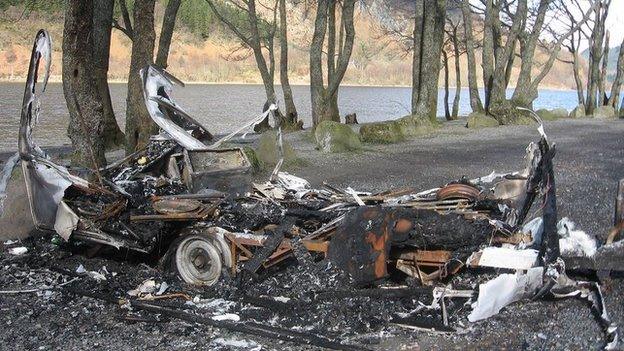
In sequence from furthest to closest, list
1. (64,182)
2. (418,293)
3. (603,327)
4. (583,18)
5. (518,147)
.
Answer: (583,18)
(518,147)
(64,182)
(418,293)
(603,327)

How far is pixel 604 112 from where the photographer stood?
34.1 m

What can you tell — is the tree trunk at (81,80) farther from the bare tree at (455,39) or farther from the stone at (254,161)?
the bare tree at (455,39)

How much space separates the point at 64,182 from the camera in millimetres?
6992

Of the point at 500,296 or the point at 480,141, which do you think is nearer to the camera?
the point at 500,296

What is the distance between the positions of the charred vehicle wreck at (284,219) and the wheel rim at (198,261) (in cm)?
1

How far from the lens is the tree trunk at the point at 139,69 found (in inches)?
470

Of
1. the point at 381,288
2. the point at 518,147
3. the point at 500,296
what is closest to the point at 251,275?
the point at 381,288

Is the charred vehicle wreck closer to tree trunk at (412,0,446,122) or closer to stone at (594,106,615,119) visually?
tree trunk at (412,0,446,122)

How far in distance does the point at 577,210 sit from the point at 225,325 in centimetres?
605

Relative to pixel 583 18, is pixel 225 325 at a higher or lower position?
lower

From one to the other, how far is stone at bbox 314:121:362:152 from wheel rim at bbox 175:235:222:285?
10.6 m

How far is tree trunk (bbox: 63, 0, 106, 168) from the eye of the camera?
9.83 metres

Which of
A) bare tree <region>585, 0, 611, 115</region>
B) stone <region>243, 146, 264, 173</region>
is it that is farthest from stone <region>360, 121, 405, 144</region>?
bare tree <region>585, 0, 611, 115</region>

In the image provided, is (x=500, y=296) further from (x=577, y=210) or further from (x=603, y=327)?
(x=577, y=210)
